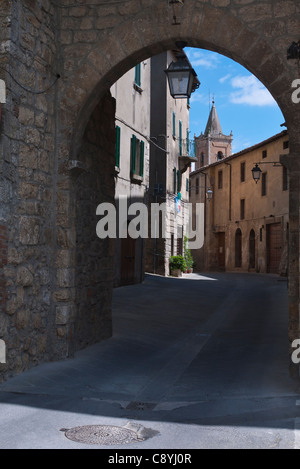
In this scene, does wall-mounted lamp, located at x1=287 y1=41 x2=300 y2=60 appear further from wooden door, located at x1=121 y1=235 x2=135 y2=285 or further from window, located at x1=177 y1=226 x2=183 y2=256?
window, located at x1=177 y1=226 x2=183 y2=256

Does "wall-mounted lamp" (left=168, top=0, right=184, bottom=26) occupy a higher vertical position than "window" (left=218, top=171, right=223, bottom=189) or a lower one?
lower

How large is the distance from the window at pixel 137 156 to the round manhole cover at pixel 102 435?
14780 mm

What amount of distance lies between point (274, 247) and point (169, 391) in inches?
1106

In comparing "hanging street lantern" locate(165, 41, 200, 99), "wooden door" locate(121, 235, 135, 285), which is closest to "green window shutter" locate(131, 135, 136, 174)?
"wooden door" locate(121, 235, 135, 285)

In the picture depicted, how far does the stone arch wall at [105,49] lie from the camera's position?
6.40 meters

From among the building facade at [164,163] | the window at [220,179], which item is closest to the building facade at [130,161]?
the building facade at [164,163]

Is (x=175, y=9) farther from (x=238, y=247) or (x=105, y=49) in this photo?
(x=238, y=247)

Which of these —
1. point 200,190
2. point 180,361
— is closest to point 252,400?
point 180,361

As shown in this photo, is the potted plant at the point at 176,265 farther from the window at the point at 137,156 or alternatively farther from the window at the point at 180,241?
the window at the point at 137,156

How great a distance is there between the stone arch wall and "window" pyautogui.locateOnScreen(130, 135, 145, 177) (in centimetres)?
1146

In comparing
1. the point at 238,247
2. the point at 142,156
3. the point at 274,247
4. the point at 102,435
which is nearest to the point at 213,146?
the point at 238,247

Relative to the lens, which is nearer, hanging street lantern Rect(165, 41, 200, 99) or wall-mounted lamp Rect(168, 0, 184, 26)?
wall-mounted lamp Rect(168, 0, 184, 26)

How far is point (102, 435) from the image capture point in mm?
4281

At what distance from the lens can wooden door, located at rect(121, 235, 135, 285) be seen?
1792 centimetres
